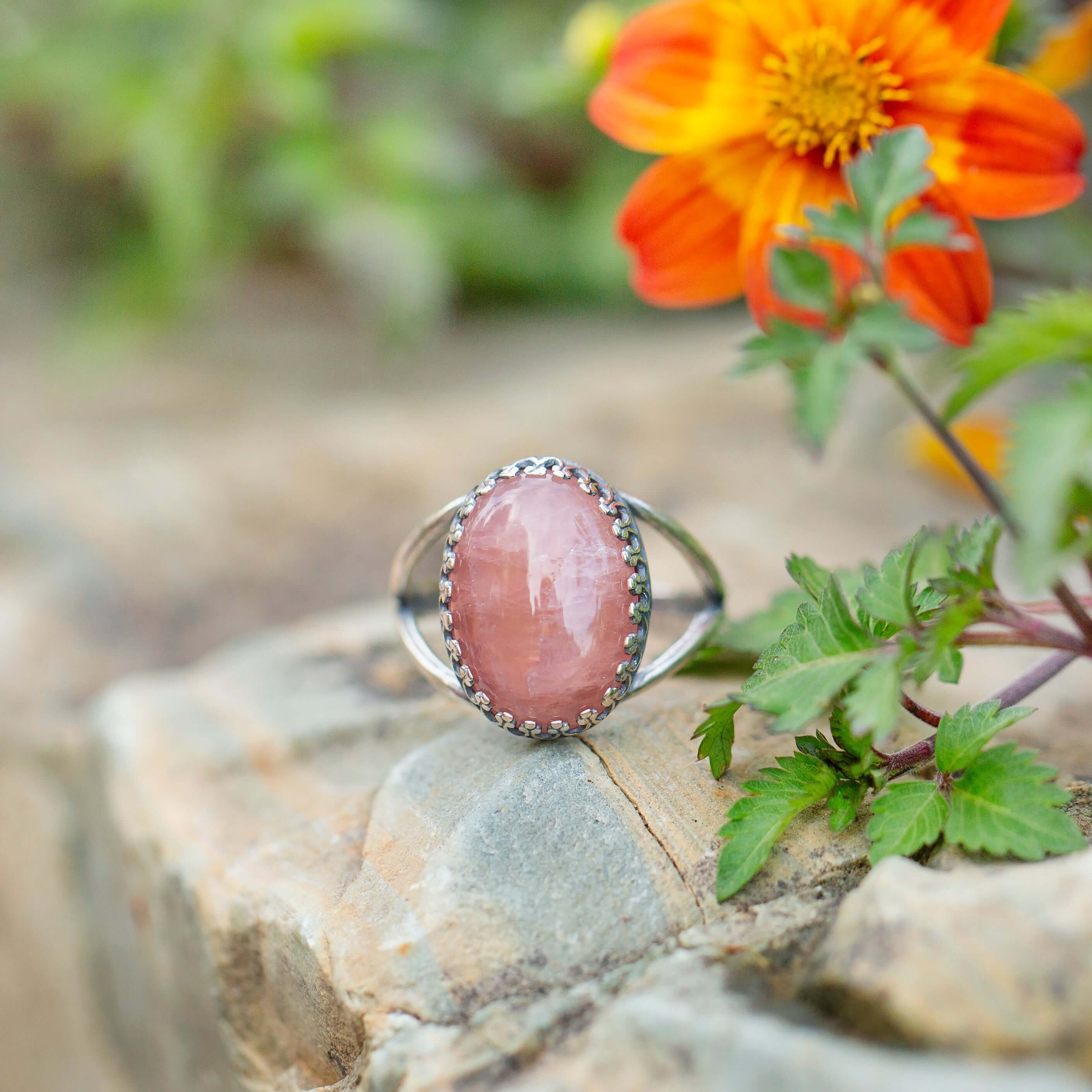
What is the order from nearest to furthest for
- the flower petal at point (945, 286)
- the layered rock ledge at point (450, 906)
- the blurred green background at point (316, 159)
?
the layered rock ledge at point (450, 906), the flower petal at point (945, 286), the blurred green background at point (316, 159)

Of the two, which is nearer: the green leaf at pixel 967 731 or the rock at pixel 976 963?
the rock at pixel 976 963

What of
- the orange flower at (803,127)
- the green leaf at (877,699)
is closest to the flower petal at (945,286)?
the orange flower at (803,127)

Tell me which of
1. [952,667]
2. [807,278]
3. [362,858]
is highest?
[807,278]

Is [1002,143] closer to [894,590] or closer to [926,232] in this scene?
[926,232]

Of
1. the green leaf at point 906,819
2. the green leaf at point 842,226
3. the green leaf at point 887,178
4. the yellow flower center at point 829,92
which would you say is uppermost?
the yellow flower center at point 829,92

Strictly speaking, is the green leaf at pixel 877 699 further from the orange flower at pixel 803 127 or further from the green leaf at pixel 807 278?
the orange flower at pixel 803 127

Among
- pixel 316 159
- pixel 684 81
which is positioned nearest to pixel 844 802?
pixel 684 81

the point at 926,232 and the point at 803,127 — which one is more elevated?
the point at 803,127

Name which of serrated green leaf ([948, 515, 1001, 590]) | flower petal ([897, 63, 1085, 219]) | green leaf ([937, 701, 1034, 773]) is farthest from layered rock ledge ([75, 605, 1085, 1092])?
flower petal ([897, 63, 1085, 219])

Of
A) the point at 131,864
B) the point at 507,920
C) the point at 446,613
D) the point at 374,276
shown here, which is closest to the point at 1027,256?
the point at 374,276
